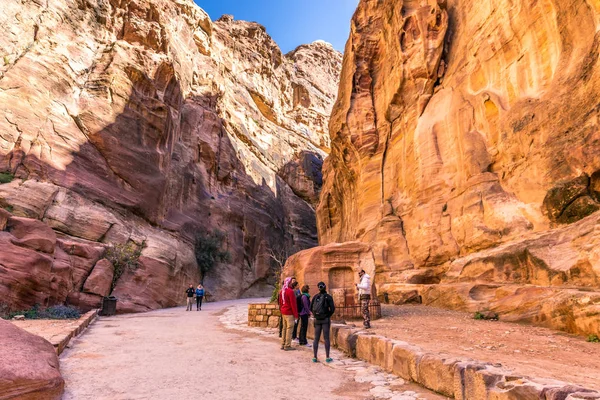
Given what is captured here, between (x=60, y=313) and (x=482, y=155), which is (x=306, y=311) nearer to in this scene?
(x=60, y=313)

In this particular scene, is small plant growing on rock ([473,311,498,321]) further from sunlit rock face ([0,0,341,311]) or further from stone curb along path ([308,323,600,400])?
sunlit rock face ([0,0,341,311])

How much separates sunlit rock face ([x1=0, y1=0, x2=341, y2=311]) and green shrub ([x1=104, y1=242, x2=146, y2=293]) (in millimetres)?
345

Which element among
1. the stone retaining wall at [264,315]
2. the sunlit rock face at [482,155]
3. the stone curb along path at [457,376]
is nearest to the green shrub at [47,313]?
the stone retaining wall at [264,315]

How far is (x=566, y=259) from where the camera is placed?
10.6 metres

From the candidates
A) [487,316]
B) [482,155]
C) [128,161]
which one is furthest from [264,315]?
[128,161]

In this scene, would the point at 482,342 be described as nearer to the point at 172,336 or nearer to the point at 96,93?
the point at 172,336

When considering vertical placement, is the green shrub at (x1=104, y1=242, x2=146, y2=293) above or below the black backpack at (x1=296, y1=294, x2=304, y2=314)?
above

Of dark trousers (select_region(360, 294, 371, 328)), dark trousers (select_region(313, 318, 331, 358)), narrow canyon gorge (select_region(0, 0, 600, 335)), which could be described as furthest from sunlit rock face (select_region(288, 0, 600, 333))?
dark trousers (select_region(313, 318, 331, 358))

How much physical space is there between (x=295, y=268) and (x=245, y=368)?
7291 millimetres

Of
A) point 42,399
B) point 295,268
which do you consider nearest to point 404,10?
point 295,268

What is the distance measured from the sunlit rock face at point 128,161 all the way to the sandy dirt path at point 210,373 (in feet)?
35.0

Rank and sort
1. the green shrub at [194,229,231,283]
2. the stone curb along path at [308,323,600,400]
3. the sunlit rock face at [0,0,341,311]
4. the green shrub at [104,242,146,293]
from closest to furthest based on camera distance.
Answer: the stone curb along path at [308,323,600,400], the sunlit rock face at [0,0,341,311], the green shrub at [104,242,146,293], the green shrub at [194,229,231,283]

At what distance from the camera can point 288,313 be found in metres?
8.58

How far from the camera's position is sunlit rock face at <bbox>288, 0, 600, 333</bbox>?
11.8 m
